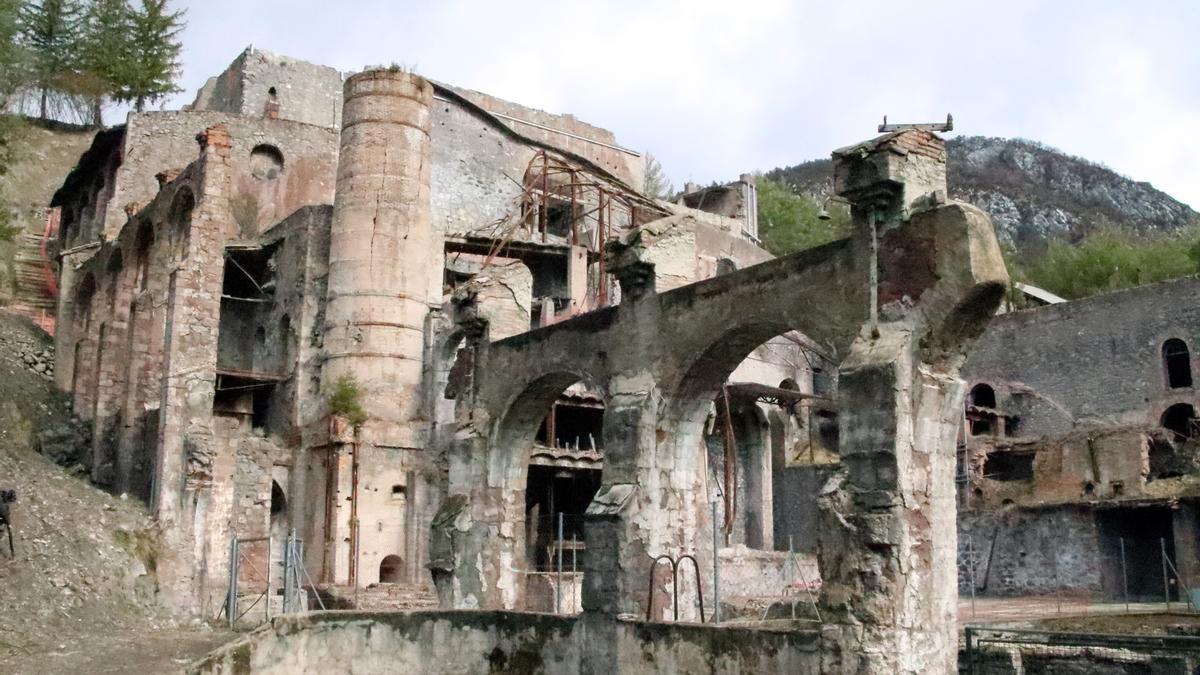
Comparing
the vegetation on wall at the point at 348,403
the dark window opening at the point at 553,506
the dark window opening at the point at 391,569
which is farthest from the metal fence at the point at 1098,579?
the vegetation on wall at the point at 348,403

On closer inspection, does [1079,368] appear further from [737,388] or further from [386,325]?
[386,325]

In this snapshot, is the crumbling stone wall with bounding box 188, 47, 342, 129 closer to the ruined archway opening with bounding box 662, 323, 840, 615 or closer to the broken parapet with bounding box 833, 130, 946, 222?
the ruined archway opening with bounding box 662, 323, 840, 615

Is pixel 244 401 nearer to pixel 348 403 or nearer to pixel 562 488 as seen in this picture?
pixel 348 403

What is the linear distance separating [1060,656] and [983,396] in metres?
25.9

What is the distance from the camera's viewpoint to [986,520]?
1171 inches

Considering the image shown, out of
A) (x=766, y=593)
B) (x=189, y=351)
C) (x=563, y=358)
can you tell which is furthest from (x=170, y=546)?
(x=766, y=593)

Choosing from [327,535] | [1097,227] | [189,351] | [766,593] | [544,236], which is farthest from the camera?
[1097,227]

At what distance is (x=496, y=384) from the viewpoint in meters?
19.4

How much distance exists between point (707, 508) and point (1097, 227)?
49.0m

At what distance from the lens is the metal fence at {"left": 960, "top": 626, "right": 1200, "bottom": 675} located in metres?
14.1

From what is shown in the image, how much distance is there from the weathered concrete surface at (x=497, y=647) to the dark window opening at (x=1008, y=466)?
70.1 ft

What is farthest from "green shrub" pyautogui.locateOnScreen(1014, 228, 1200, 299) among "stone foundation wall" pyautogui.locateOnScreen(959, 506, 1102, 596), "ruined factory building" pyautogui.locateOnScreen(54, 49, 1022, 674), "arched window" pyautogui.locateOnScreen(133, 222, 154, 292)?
"arched window" pyautogui.locateOnScreen(133, 222, 154, 292)

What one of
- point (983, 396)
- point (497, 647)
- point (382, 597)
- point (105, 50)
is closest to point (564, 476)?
point (382, 597)

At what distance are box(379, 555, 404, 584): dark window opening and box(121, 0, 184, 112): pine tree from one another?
25.2 m
